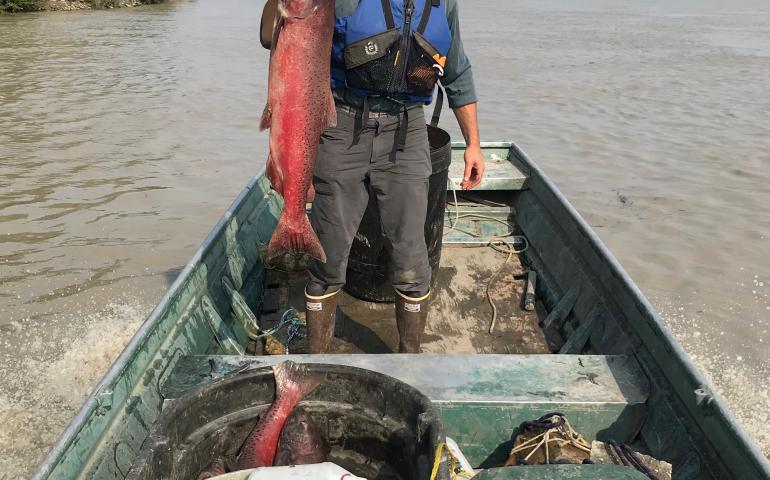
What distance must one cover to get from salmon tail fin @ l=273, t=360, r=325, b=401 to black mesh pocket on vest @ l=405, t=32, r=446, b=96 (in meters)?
1.73

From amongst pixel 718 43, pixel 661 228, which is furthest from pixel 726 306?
pixel 718 43

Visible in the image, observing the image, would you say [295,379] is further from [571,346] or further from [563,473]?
[571,346]

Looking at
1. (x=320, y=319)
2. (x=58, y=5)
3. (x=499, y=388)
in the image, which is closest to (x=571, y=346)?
(x=499, y=388)

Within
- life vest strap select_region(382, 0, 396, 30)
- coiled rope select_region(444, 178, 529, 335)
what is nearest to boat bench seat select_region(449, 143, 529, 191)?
coiled rope select_region(444, 178, 529, 335)

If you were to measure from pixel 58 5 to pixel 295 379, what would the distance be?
4343 cm

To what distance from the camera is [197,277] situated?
13.2 feet

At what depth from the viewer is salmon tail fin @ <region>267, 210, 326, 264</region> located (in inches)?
125

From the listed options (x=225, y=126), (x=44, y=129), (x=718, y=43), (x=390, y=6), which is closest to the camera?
(x=390, y=6)

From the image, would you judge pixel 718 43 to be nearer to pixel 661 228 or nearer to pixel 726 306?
pixel 661 228

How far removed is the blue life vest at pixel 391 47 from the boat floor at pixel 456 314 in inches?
81.5

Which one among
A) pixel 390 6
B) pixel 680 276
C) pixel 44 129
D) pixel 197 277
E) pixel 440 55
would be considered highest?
pixel 390 6

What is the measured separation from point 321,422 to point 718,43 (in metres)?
28.1

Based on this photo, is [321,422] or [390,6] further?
[390,6]

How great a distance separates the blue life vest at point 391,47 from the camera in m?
3.19
